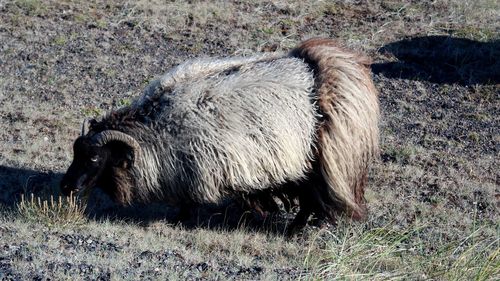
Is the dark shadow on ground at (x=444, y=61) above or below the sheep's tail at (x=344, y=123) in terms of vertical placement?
below

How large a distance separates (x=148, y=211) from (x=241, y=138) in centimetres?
172

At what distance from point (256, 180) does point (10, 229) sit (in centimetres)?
257

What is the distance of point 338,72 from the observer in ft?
29.6

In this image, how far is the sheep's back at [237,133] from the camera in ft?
28.7

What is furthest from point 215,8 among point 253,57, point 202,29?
point 253,57

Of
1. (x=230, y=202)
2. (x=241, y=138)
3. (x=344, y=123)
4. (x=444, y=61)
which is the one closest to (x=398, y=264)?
(x=344, y=123)

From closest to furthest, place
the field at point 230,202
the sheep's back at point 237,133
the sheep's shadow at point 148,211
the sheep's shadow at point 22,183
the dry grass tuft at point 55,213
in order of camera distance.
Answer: the field at point 230,202, the dry grass tuft at point 55,213, the sheep's back at point 237,133, the sheep's shadow at point 148,211, the sheep's shadow at point 22,183

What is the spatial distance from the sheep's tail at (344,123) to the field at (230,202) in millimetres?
483

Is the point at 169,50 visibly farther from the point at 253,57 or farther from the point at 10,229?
the point at 10,229

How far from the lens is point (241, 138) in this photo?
8.74m

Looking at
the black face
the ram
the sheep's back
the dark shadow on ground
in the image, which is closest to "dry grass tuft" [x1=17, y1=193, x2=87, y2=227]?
the black face

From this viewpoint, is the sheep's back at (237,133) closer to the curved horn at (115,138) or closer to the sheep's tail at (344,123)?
the sheep's tail at (344,123)

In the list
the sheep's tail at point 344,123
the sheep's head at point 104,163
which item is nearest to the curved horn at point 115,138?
the sheep's head at point 104,163

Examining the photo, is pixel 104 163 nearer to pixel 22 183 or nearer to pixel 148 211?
pixel 148 211
